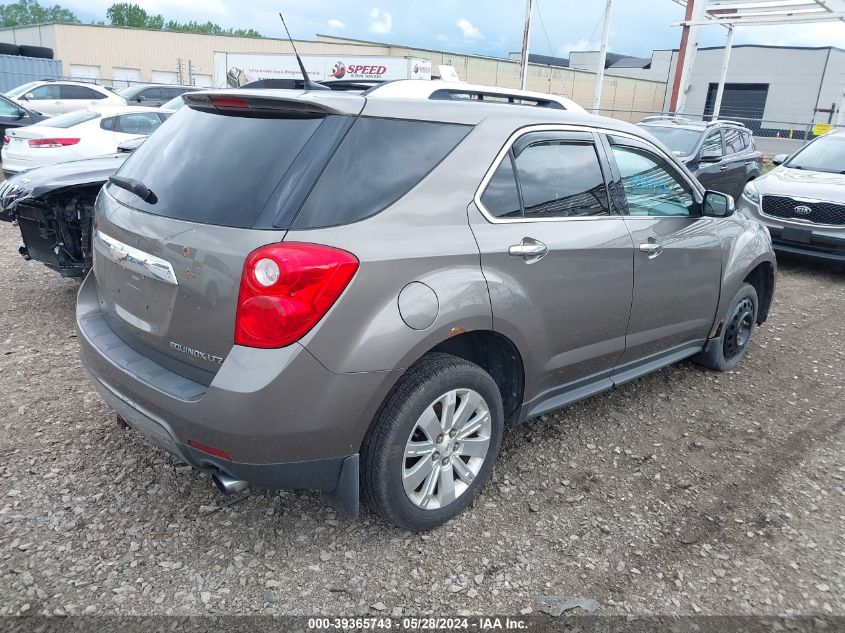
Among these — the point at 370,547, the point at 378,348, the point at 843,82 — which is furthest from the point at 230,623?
the point at 843,82

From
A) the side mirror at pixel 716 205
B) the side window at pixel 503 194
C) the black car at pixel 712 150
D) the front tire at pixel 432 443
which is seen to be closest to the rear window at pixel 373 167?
the side window at pixel 503 194

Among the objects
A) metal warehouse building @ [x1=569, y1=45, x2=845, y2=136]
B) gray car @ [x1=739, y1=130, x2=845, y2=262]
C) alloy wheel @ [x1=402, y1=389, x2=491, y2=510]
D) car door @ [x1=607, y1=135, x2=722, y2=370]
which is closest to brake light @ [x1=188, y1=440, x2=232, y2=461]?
alloy wheel @ [x1=402, y1=389, x2=491, y2=510]

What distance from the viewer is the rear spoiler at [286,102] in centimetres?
249

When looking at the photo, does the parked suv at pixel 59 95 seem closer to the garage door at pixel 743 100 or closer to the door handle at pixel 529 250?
the door handle at pixel 529 250

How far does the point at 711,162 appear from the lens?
9938 mm

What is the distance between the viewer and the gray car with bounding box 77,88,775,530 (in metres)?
2.29

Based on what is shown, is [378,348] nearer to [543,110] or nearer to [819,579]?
[543,110]

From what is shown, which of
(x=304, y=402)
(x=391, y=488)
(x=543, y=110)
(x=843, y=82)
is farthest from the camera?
(x=843, y=82)

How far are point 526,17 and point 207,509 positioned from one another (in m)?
21.3

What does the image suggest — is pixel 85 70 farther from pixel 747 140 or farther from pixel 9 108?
pixel 747 140

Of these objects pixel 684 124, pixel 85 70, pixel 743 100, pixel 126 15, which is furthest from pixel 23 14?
pixel 684 124

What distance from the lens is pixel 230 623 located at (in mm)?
2336

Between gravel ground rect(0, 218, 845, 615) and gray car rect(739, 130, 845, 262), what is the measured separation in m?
4.28

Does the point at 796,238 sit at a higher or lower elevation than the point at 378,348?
lower
